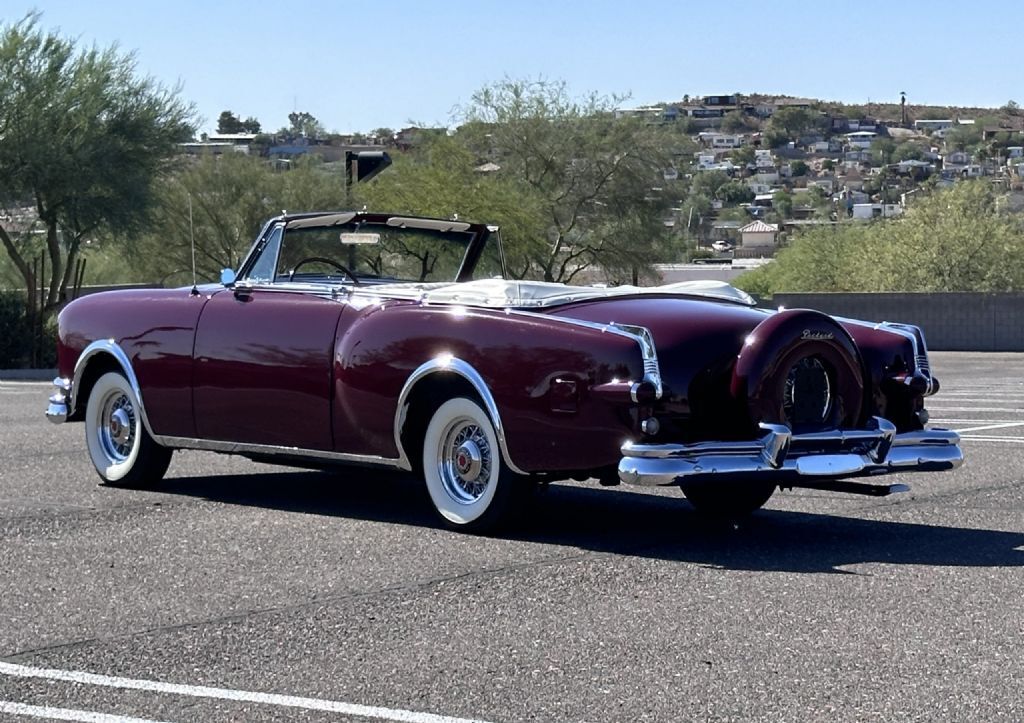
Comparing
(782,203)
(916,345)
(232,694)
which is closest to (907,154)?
(782,203)

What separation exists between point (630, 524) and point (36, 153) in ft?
81.3

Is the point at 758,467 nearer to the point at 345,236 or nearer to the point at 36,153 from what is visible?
the point at 345,236

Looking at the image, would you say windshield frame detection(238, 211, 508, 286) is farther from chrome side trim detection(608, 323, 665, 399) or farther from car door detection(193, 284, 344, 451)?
chrome side trim detection(608, 323, 665, 399)

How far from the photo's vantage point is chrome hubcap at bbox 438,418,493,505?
28.3 feet

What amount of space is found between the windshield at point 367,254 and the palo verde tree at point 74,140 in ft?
73.5

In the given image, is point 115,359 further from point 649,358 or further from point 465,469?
point 649,358

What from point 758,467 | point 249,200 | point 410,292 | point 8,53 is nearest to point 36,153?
point 8,53

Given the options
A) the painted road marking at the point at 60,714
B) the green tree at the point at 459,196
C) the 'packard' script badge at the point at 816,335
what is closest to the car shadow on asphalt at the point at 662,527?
the 'packard' script badge at the point at 816,335

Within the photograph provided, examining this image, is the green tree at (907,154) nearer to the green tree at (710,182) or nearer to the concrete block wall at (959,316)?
the green tree at (710,182)

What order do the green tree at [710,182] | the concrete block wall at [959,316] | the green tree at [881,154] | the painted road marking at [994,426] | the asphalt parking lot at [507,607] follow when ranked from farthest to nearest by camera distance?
the green tree at [881,154], the green tree at [710,182], the concrete block wall at [959,316], the painted road marking at [994,426], the asphalt parking lot at [507,607]

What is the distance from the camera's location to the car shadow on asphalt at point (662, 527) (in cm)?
798

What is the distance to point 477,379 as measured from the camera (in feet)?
27.6

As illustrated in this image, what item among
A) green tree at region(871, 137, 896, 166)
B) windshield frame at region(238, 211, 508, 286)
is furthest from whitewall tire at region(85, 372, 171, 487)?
green tree at region(871, 137, 896, 166)

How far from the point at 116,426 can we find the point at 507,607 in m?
4.60
